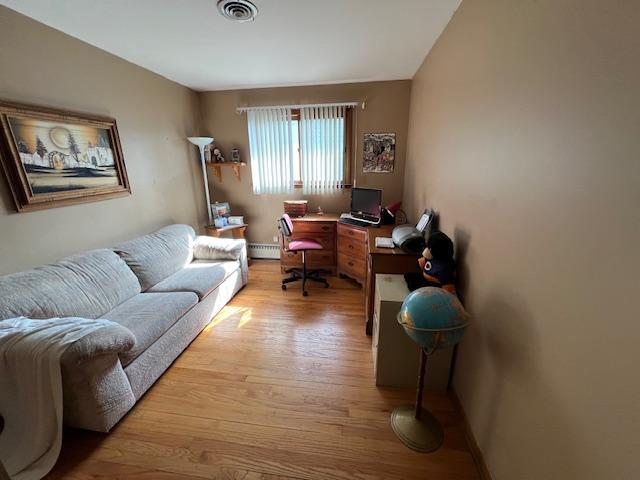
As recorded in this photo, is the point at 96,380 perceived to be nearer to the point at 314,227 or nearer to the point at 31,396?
the point at 31,396

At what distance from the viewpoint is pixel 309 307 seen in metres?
2.79

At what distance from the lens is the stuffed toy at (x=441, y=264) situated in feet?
5.21

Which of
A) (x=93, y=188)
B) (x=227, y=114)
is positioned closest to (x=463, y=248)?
(x=93, y=188)

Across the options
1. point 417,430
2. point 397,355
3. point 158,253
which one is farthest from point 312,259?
point 417,430

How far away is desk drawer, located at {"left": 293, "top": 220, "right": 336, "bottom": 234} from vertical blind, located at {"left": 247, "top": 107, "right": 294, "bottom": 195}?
69 centimetres

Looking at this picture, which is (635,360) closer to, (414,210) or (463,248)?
(463,248)

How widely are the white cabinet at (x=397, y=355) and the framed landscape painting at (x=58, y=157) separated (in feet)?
8.20

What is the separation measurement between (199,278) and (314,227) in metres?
1.53

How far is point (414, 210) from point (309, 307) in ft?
5.30

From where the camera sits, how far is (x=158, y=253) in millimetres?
2557

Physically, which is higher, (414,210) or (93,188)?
(93,188)

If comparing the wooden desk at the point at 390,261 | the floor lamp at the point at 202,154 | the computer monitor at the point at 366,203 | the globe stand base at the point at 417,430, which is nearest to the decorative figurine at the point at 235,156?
the floor lamp at the point at 202,154

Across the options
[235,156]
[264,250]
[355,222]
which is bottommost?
[264,250]

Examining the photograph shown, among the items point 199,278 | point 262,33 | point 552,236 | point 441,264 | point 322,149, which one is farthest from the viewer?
point 322,149
